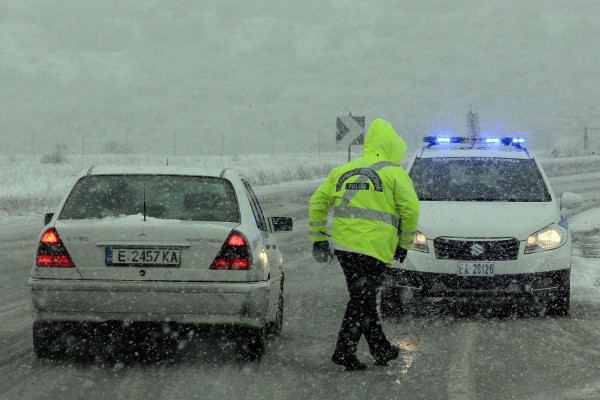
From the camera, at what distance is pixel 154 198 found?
7.26m

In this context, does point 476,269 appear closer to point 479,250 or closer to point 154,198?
point 479,250

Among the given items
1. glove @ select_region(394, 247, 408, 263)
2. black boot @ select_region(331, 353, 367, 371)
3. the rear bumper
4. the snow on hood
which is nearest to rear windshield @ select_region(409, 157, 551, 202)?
the snow on hood

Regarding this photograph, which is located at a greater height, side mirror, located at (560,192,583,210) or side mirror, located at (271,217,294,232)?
side mirror, located at (560,192,583,210)

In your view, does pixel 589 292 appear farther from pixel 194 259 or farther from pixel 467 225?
pixel 194 259

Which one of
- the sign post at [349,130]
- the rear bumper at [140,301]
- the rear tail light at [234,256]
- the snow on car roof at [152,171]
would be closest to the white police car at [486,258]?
the snow on car roof at [152,171]

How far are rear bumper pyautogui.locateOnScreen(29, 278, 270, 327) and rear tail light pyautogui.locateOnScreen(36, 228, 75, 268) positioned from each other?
12 centimetres

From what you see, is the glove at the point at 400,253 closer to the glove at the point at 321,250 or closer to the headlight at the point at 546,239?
the glove at the point at 321,250

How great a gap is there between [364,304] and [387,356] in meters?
0.40

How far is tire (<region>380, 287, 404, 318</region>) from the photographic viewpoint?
911 centimetres

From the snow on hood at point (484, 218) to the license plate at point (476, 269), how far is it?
270 mm

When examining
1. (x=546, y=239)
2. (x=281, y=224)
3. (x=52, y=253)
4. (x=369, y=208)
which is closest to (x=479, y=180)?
(x=546, y=239)

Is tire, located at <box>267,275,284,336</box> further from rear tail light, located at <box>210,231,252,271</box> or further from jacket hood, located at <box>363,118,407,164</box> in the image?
jacket hood, located at <box>363,118,407,164</box>

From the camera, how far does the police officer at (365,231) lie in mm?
6832

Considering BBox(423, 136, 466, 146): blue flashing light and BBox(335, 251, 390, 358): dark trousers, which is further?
BBox(423, 136, 466, 146): blue flashing light
